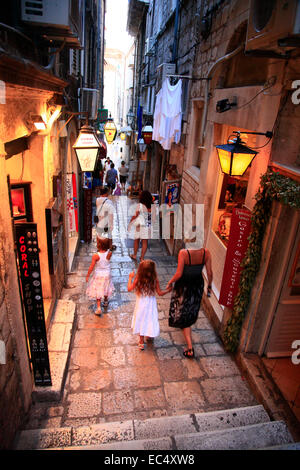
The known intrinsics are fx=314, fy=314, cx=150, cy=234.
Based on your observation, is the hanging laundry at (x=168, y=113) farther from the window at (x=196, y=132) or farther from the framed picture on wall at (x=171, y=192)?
the framed picture on wall at (x=171, y=192)

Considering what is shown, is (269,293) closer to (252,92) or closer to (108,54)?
(252,92)

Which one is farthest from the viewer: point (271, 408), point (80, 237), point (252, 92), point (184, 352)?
point (80, 237)

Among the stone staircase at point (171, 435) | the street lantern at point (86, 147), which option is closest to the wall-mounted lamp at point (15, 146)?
the street lantern at point (86, 147)

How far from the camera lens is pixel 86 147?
555cm

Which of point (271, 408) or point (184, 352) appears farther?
point (184, 352)

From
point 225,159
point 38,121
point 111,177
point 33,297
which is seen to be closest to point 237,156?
point 225,159

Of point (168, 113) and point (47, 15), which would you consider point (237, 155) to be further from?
point (168, 113)

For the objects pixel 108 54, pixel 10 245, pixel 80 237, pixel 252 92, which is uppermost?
pixel 108 54

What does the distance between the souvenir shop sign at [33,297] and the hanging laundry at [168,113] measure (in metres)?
5.88

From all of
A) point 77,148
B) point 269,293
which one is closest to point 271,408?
point 269,293

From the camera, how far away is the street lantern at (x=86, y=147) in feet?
18.1

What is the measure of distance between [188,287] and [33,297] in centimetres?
223

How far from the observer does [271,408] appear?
3807 millimetres

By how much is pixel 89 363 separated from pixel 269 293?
2.75 metres
